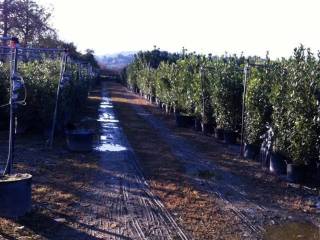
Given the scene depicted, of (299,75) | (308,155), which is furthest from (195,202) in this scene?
(299,75)

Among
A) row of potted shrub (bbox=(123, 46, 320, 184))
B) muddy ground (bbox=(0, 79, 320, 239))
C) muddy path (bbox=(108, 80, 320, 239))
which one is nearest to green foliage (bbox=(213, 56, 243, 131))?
row of potted shrub (bbox=(123, 46, 320, 184))

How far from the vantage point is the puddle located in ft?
20.1

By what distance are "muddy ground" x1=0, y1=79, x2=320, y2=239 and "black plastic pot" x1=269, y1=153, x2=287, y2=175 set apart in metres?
0.19

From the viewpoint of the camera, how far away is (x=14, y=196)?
6023mm

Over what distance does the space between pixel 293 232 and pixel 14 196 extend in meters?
3.73

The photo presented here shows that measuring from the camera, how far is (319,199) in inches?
318

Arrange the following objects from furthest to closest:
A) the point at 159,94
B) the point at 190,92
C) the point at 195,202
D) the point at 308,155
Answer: the point at 159,94 < the point at 190,92 < the point at 308,155 < the point at 195,202

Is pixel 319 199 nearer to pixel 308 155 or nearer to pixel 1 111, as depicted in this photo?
pixel 308 155

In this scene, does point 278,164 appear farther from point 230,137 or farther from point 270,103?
point 230,137

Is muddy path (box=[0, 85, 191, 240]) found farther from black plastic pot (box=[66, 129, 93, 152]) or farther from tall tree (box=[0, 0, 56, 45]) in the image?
tall tree (box=[0, 0, 56, 45])

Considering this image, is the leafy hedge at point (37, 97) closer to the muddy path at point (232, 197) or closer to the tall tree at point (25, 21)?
the muddy path at point (232, 197)

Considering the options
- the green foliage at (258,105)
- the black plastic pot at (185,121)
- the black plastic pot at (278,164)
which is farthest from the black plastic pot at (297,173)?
the black plastic pot at (185,121)

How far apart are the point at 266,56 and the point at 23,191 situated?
7241 millimetres

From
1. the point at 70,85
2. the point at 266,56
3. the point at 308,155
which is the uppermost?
the point at 266,56
